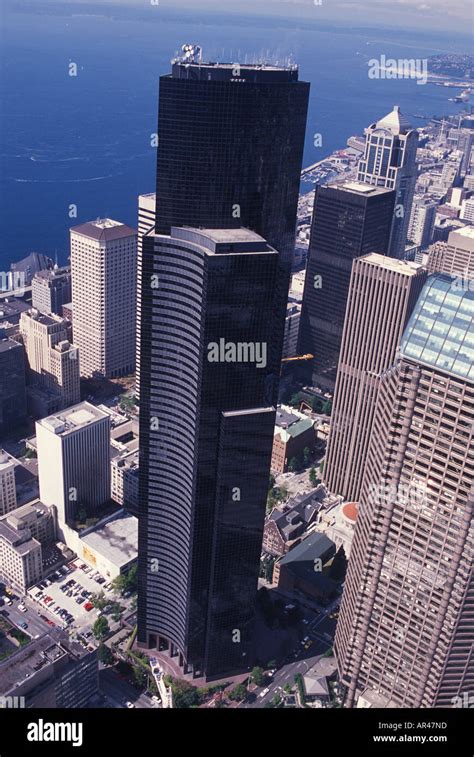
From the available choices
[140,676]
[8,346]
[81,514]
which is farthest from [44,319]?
[140,676]

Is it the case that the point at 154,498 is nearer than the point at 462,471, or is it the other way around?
the point at 462,471

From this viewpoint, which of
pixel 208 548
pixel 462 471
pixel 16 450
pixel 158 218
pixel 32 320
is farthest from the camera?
pixel 32 320

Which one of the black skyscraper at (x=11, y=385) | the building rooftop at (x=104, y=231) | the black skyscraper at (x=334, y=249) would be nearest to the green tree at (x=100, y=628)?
the black skyscraper at (x=11, y=385)

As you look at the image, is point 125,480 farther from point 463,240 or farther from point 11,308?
point 463,240
